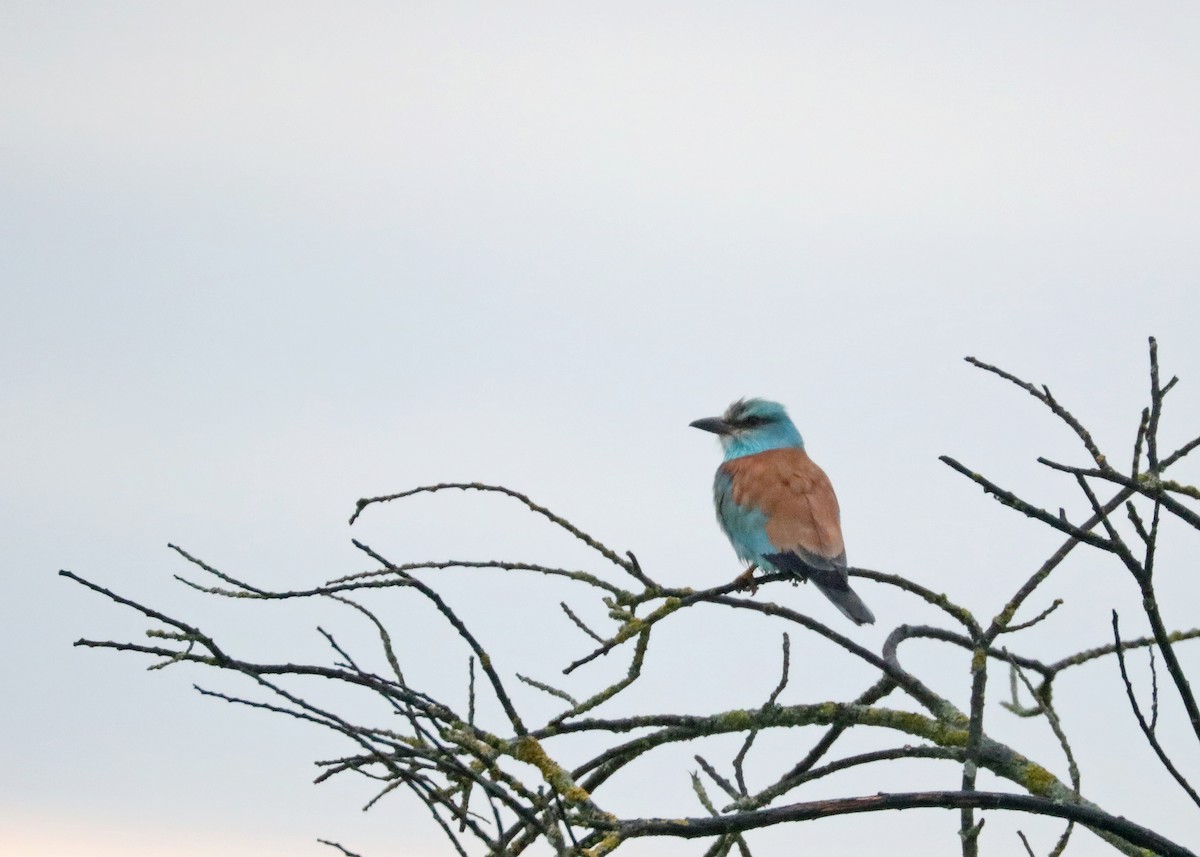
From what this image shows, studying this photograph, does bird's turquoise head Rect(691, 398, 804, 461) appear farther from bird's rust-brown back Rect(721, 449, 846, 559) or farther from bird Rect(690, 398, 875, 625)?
bird's rust-brown back Rect(721, 449, 846, 559)

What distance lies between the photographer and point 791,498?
7.66 m

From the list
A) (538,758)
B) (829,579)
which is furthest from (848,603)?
(538,758)

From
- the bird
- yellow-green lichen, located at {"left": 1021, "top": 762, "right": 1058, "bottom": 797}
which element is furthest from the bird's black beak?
yellow-green lichen, located at {"left": 1021, "top": 762, "right": 1058, "bottom": 797}

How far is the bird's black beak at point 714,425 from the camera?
8.97 metres

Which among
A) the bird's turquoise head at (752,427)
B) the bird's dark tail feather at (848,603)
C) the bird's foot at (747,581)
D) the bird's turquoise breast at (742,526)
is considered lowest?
the bird's dark tail feather at (848,603)

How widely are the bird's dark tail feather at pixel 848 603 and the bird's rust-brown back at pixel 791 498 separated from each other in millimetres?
322

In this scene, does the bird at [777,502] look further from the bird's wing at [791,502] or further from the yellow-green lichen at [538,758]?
the yellow-green lichen at [538,758]

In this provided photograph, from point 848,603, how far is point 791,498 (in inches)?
39.9

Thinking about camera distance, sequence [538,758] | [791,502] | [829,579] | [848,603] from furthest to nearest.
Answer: [791,502]
[829,579]
[848,603]
[538,758]

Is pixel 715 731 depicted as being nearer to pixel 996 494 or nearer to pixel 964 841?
pixel 964 841

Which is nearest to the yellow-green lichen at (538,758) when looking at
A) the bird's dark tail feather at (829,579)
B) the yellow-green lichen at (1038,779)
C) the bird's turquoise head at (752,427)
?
the yellow-green lichen at (1038,779)

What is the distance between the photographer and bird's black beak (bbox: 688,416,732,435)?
8.97m

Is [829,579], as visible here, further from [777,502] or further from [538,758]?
[538,758]

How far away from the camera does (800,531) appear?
24.2 feet
